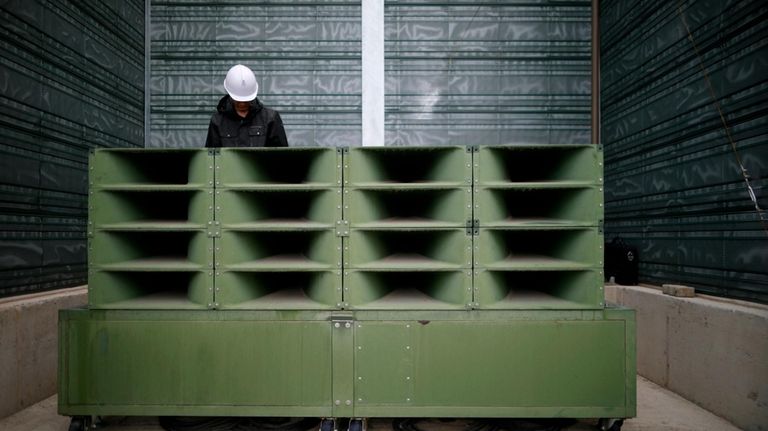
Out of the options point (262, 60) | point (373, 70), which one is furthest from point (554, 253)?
point (262, 60)

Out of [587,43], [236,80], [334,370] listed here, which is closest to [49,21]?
[236,80]

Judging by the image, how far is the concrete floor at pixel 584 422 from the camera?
275cm

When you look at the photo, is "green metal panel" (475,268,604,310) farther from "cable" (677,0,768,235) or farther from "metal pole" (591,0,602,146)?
"metal pole" (591,0,602,146)

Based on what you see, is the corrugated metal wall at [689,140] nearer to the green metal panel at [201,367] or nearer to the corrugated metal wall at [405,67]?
the corrugated metal wall at [405,67]

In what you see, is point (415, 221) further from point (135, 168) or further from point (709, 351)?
point (709, 351)

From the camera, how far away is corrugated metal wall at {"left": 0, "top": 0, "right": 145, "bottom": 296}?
3.13m

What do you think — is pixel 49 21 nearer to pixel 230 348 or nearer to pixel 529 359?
pixel 230 348

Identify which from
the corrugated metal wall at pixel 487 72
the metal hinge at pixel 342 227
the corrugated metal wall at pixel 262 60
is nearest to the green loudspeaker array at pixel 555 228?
the metal hinge at pixel 342 227

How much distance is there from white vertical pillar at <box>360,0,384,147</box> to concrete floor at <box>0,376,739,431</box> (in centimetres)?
223

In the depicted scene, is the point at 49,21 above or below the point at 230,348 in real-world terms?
above

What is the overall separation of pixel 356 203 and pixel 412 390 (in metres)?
1.28

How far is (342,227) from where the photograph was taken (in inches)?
102

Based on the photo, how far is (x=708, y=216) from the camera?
325 centimetres

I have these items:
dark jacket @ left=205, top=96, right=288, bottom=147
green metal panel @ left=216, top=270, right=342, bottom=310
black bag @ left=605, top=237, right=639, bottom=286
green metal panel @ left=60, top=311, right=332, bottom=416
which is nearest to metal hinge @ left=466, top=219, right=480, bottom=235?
green metal panel @ left=216, top=270, right=342, bottom=310
